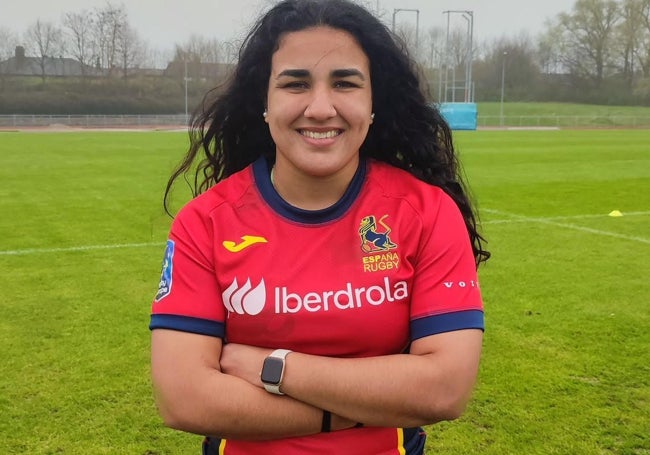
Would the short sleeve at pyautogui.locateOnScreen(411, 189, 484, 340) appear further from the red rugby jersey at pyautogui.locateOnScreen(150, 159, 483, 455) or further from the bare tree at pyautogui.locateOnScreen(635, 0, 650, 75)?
the bare tree at pyautogui.locateOnScreen(635, 0, 650, 75)

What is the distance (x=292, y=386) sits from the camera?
1.98 m

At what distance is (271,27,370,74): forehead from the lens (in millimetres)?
2154

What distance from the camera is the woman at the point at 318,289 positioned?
2.00 meters

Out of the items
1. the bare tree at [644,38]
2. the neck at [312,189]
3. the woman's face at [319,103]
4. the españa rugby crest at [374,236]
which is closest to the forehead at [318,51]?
the woman's face at [319,103]

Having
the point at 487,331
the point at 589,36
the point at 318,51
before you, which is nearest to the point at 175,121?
the point at 589,36

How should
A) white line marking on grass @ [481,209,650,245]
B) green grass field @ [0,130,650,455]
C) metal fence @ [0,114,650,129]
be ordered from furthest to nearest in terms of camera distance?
metal fence @ [0,114,650,129] → white line marking on grass @ [481,209,650,245] → green grass field @ [0,130,650,455]

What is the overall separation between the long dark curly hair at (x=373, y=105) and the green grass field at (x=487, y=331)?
187cm

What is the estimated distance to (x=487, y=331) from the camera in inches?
230

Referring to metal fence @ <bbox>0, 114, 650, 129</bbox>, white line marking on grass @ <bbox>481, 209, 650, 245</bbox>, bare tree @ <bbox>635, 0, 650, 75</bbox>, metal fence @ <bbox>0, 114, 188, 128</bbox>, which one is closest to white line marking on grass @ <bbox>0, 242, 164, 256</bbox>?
white line marking on grass @ <bbox>481, 209, 650, 245</bbox>

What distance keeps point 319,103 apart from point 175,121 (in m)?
66.4

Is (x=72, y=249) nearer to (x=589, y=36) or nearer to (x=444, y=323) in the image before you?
(x=444, y=323)

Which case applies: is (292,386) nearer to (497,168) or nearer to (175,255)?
(175,255)

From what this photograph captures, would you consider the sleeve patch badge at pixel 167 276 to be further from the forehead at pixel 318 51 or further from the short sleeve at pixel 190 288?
the forehead at pixel 318 51

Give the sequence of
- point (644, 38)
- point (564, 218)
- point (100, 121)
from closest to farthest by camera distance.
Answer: point (564, 218) < point (100, 121) < point (644, 38)
